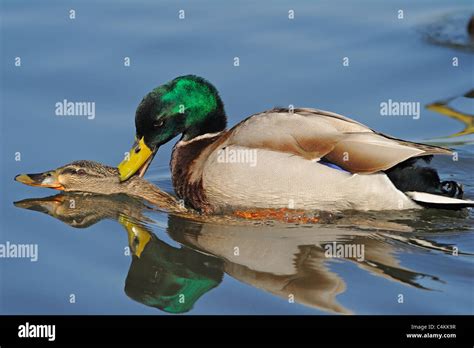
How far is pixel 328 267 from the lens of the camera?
23.9ft

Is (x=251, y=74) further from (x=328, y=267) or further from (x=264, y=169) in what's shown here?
(x=328, y=267)

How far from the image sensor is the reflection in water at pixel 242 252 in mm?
7047

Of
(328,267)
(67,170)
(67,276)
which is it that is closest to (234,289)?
(328,267)

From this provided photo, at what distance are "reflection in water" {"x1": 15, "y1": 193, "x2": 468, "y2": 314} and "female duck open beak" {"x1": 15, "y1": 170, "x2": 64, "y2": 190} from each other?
11 cm

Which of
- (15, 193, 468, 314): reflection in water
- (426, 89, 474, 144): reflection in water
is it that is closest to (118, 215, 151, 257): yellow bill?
(15, 193, 468, 314): reflection in water

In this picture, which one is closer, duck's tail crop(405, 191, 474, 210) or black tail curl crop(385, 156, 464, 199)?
duck's tail crop(405, 191, 474, 210)

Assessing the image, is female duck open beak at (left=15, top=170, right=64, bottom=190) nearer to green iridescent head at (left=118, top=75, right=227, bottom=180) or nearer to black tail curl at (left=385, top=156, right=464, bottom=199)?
green iridescent head at (left=118, top=75, right=227, bottom=180)

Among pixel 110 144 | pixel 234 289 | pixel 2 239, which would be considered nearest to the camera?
pixel 234 289

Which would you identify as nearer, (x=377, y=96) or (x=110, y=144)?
(x=110, y=144)

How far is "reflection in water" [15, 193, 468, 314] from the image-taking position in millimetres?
7047

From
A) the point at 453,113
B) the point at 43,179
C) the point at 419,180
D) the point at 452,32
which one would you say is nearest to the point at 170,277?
the point at 43,179

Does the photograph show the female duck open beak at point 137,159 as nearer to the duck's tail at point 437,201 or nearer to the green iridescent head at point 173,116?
the green iridescent head at point 173,116

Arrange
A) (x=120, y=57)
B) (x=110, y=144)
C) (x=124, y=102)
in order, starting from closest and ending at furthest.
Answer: (x=110, y=144) < (x=124, y=102) < (x=120, y=57)

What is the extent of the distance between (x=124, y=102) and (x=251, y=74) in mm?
1382
